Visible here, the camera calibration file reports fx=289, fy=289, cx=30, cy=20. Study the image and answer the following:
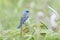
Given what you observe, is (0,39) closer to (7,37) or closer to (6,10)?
(7,37)

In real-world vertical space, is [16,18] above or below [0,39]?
above

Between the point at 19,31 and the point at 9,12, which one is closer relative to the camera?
the point at 19,31

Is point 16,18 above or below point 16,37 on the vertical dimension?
above

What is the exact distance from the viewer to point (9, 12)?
11.7ft

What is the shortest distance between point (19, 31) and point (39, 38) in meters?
0.26

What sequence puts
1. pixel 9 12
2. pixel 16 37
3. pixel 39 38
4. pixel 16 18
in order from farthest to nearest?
pixel 9 12 → pixel 16 18 → pixel 16 37 → pixel 39 38

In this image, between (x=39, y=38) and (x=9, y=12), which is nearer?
(x=39, y=38)

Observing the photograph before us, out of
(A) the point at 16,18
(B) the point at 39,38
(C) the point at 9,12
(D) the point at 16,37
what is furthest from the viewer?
(C) the point at 9,12

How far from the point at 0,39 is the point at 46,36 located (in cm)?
35

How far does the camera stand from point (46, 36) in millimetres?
1989

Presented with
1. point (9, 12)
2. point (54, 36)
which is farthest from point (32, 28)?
point (9, 12)

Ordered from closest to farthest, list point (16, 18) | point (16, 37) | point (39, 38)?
1. point (39, 38)
2. point (16, 37)
3. point (16, 18)

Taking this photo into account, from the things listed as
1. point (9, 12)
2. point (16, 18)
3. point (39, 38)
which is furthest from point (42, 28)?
point (9, 12)

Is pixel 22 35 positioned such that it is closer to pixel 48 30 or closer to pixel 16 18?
pixel 48 30
